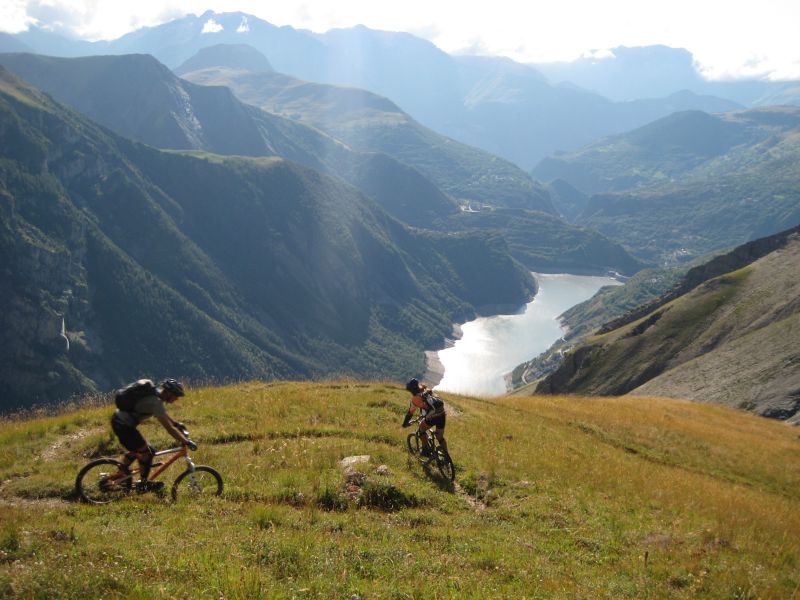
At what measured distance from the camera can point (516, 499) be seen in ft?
60.5

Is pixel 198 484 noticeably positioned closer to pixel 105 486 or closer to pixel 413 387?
pixel 105 486

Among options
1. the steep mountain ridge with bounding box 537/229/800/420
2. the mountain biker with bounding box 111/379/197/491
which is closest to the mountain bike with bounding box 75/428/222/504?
the mountain biker with bounding box 111/379/197/491

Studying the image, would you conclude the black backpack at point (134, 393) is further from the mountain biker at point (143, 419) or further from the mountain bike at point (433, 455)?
the mountain bike at point (433, 455)

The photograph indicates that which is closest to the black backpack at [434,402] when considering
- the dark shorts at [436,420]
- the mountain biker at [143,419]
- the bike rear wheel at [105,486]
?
the dark shorts at [436,420]

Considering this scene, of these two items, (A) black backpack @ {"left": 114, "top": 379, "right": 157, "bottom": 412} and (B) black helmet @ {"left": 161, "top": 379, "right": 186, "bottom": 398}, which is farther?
(B) black helmet @ {"left": 161, "top": 379, "right": 186, "bottom": 398}

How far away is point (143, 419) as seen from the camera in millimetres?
15406

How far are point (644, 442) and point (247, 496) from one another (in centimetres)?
2644

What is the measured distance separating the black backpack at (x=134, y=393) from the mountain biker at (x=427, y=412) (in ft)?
27.2

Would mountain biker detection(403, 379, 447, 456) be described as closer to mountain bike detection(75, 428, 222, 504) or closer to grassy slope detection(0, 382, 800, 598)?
grassy slope detection(0, 382, 800, 598)

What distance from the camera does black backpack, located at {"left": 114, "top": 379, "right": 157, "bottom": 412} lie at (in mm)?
15125

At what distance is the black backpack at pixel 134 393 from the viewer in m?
15.1

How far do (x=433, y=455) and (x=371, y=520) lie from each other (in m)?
5.26

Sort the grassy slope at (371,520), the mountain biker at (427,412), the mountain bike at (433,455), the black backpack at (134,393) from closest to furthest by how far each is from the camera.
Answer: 1. the grassy slope at (371,520)
2. the black backpack at (134,393)
3. the mountain bike at (433,455)
4. the mountain biker at (427,412)

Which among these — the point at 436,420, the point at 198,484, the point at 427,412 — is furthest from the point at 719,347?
the point at 198,484
